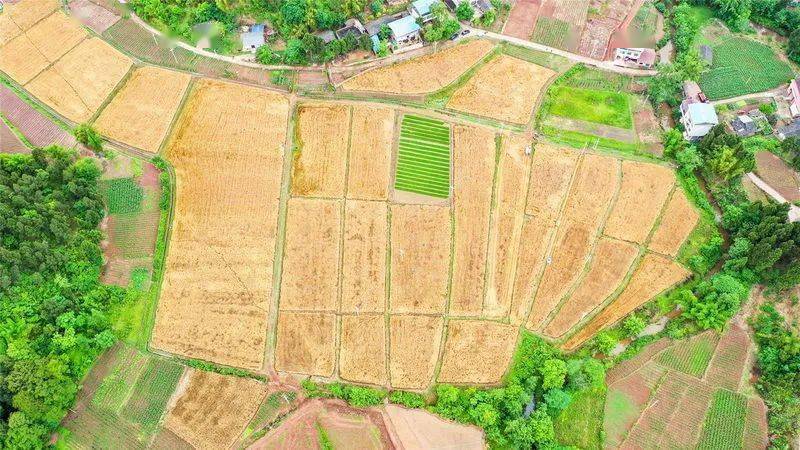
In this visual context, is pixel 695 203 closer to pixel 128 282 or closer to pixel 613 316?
pixel 613 316

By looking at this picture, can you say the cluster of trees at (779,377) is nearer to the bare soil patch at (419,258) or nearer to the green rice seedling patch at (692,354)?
the green rice seedling patch at (692,354)

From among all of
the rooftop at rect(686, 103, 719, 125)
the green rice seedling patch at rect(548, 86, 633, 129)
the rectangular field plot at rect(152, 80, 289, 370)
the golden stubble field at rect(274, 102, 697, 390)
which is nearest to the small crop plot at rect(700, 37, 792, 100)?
the rooftop at rect(686, 103, 719, 125)

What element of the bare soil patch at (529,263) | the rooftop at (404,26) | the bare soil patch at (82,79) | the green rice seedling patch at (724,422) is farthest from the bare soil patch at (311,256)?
the green rice seedling patch at (724,422)

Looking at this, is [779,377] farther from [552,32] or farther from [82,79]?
[82,79]

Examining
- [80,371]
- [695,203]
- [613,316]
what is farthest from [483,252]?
[80,371]

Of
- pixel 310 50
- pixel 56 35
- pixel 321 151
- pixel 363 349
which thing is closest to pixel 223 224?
pixel 321 151

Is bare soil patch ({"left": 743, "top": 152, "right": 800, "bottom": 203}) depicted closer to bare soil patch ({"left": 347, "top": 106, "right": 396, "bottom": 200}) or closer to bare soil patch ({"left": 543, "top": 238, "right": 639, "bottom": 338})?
bare soil patch ({"left": 543, "top": 238, "right": 639, "bottom": 338})
